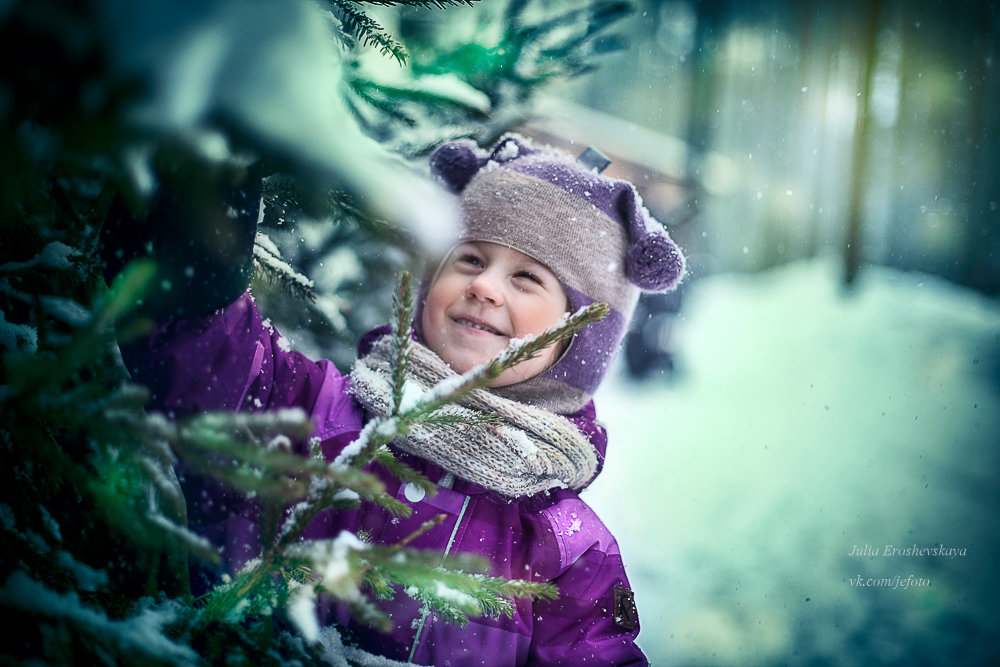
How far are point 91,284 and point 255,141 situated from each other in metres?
0.40

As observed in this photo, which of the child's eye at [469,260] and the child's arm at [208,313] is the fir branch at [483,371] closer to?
the child's arm at [208,313]

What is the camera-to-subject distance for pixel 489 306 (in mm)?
1228

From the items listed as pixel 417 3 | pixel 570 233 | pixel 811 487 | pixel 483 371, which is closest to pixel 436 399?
pixel 483 371

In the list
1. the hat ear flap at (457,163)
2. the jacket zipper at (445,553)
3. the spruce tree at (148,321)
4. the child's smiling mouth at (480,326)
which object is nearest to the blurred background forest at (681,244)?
the spruce tree at (148,321)

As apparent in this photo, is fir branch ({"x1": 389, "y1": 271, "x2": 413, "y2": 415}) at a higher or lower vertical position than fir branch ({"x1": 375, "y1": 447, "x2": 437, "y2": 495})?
higher

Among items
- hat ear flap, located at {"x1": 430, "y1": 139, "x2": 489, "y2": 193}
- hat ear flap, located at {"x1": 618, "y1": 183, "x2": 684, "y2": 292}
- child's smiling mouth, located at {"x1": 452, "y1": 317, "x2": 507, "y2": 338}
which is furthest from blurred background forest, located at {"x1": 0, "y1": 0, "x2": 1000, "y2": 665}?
hat ear flap, located at {"x1": 618, "y1": 183, "x2": 684, "y2": 292}

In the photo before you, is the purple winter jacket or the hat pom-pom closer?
the purple winter jacket

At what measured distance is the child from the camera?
3.43ft

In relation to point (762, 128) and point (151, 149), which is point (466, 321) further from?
point (762, 128)

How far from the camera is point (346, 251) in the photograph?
1.51 meters

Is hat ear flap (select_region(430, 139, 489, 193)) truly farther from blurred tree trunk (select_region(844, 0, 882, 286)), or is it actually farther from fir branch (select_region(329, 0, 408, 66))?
blurred tree trunk (select_region(844, 0, 882, 286))

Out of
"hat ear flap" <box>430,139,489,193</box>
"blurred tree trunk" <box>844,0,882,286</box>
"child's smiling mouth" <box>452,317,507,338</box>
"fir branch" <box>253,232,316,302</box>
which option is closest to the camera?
"fir branch" <box>253,232,316,302</box>

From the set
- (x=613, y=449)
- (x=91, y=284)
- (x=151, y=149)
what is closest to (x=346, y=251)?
(x=91, y=284)

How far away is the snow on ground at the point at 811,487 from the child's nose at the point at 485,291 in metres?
1.54
